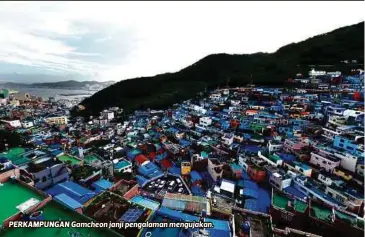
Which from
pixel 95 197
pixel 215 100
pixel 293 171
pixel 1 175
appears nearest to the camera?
pixel 1 175

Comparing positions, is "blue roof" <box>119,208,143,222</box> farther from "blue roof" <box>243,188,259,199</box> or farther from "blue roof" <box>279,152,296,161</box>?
"blue roof" <box>279,152,296,161</box>

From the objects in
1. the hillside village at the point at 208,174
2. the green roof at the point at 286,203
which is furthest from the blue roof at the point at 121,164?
the green roof at the point at 286,203

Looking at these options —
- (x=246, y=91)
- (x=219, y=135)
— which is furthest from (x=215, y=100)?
(x=219, y=135)

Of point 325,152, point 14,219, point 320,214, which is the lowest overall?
→ point 320,214

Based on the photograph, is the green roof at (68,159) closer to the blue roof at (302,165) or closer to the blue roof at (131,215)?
the blue roof at (131,215)

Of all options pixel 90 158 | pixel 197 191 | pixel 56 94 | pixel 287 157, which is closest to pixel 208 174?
pixel 197 191

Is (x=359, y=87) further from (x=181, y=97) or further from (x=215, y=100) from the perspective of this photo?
(x=181, y=97)
